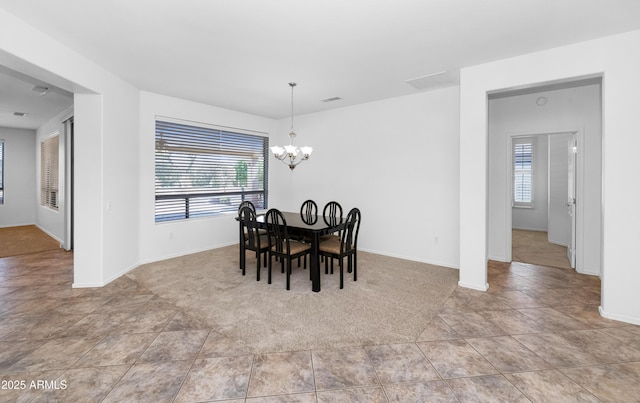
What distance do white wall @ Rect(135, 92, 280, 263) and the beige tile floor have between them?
1.70 m

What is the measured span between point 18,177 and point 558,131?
11.9m

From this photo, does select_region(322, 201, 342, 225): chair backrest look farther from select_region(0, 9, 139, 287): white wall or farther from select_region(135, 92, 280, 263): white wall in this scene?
select_region(0, 9, 139, 287): white wall

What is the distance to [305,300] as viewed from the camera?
318 cm

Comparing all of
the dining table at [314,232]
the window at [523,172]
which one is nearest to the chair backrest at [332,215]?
the dining table at [314,232]

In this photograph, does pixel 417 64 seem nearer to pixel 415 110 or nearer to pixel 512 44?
pixel 512 44

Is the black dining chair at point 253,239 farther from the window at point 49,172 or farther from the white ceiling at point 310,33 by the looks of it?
the window at point 49,172

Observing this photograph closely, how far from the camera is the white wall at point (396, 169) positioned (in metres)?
4.41

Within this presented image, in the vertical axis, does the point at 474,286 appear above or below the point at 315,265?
below

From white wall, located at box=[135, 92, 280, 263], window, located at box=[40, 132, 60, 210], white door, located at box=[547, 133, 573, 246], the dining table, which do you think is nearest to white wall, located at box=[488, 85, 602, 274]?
white door, located at box=[547, 133, 573, 246]

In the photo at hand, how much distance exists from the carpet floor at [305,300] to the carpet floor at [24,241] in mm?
2862

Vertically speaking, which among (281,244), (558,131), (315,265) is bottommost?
(315,265)

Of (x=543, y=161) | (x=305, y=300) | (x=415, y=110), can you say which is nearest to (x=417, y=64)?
(x=415, y=110)

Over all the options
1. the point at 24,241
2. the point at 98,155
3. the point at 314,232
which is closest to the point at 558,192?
the point at 314,232

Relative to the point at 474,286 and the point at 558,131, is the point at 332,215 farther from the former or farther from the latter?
the point at 558,131
